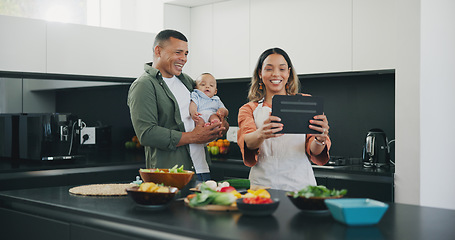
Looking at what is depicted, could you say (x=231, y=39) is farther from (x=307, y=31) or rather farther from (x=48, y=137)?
(x=48, y=137)

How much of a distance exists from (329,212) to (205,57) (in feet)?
9.62

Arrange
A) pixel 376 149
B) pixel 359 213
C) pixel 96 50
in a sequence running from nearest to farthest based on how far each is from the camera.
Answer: pixel 359 213, pixel 376 149, pixel 96 50

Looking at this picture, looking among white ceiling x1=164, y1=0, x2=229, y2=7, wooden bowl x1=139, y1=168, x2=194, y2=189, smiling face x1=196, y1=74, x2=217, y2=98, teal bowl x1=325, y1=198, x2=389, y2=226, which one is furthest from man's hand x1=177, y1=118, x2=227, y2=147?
white ceiling x1=164, y1=0, x2=229, y2=7

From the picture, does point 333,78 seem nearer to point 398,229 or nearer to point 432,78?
point 432,78

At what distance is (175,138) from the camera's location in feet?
9.06

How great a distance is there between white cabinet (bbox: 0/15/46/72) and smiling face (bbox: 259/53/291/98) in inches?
73.8

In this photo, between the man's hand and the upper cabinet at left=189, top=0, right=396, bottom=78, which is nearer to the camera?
the man's hand

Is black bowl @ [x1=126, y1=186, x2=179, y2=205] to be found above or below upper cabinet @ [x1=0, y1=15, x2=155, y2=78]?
below

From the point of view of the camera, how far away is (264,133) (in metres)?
2.46

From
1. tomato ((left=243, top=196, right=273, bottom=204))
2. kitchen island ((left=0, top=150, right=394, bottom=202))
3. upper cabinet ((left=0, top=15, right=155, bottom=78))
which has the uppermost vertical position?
upper cabinet ((left=0, top=15, right=155, bottom=78))

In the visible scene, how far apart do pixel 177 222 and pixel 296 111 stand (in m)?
0.92

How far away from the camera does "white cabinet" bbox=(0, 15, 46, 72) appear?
3.69 meters

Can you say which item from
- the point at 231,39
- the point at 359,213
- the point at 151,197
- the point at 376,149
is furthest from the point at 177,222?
the point at 231,39

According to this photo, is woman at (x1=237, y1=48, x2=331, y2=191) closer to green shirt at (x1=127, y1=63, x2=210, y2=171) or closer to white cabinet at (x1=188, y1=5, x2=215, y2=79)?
green shirt at (x1=127, y1=63, x2=210, y2=171)
